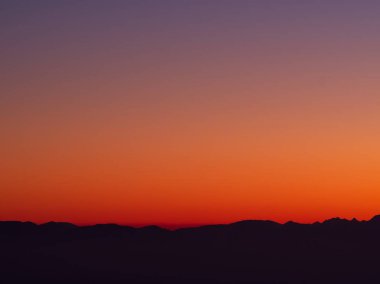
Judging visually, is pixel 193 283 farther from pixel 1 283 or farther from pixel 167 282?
pixel 1 283

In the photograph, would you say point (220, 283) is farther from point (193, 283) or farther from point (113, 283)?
point (113, 283)

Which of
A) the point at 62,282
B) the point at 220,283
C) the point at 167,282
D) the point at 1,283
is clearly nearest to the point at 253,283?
the point at 220,283

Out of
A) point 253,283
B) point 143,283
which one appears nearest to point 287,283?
point 253,283

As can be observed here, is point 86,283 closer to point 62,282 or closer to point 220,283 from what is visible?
point 62,282

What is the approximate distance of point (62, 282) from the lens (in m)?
197

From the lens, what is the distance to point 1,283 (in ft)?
636

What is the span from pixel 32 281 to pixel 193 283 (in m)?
40.3

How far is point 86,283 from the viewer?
198375 millimetres

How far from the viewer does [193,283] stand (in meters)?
199

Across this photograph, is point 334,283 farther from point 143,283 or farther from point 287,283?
point 143,283

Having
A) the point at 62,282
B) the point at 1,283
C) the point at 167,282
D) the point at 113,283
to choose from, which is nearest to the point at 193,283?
the point at 167,282

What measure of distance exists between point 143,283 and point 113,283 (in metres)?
7.88

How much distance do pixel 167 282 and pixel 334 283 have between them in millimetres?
41692

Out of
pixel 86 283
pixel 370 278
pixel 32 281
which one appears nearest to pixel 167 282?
pixel 86 283
